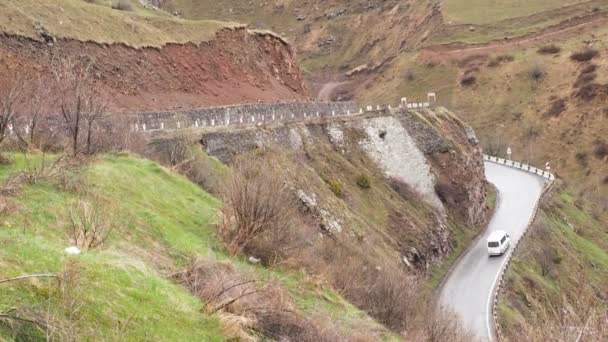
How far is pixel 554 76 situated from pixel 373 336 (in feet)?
267

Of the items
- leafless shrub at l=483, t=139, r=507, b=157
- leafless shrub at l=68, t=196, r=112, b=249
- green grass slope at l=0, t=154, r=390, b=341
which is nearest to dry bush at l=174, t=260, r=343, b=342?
green grass slope at l=0, t=154, r=390, b=341

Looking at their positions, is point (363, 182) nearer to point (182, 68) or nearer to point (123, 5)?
point (182, 68)

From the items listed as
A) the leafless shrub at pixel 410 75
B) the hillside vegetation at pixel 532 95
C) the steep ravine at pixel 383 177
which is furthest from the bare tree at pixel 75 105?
the leafless shrub at pixel 410 75

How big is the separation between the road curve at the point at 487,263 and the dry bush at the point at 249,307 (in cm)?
1688

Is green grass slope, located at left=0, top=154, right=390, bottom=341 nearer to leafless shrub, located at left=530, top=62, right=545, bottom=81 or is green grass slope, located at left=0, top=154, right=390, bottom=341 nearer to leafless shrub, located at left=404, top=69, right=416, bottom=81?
leafless shrub, located at left=530, top=62, right=545, bottom=81

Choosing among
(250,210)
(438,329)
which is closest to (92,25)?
(250,210)

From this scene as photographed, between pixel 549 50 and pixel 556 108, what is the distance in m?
14.2

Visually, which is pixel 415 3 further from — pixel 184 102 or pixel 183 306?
pixel 183 306

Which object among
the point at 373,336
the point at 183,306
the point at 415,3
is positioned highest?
the point at 415,3

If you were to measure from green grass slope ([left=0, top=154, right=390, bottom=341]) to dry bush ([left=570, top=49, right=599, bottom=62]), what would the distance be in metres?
77.0

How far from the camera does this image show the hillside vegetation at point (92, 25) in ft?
125

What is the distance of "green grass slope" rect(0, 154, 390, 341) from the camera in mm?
8711

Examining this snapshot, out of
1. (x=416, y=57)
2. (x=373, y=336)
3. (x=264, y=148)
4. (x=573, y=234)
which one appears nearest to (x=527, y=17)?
(x=416, y=57)

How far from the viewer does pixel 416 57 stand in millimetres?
104750
